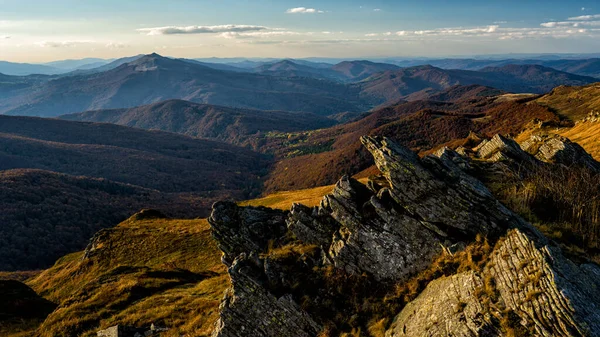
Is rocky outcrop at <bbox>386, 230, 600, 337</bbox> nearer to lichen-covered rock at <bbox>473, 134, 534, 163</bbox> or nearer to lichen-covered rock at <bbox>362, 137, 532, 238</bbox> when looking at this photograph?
lichen-covered rock at <bbox>362, 137, 532, 238</bbox>

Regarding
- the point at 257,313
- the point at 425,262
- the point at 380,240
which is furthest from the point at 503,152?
the point at 257,313

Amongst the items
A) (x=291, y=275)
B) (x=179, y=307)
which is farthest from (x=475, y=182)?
(x=179, y=307)

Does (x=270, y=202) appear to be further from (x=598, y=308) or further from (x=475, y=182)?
(x=598, y=308)

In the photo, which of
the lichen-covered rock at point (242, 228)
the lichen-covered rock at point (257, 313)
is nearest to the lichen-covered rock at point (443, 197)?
the lichen-covered rock at point (257, 313)

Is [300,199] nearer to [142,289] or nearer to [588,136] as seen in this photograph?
[142,289]

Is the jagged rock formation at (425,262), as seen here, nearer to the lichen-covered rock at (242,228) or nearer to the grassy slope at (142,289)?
the lichen-covered rock at (242,228)

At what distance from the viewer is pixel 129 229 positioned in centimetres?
8044

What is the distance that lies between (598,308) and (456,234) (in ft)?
26.1

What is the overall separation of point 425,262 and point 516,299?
261 inches

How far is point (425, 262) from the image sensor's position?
23094 millimetres

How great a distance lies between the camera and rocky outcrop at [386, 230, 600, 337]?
1546 cm

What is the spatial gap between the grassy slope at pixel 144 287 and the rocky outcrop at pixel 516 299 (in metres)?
18.8

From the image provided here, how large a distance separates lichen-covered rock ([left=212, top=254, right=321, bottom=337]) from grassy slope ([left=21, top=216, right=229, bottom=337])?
5.38m

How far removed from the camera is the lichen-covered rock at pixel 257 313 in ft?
75.8
